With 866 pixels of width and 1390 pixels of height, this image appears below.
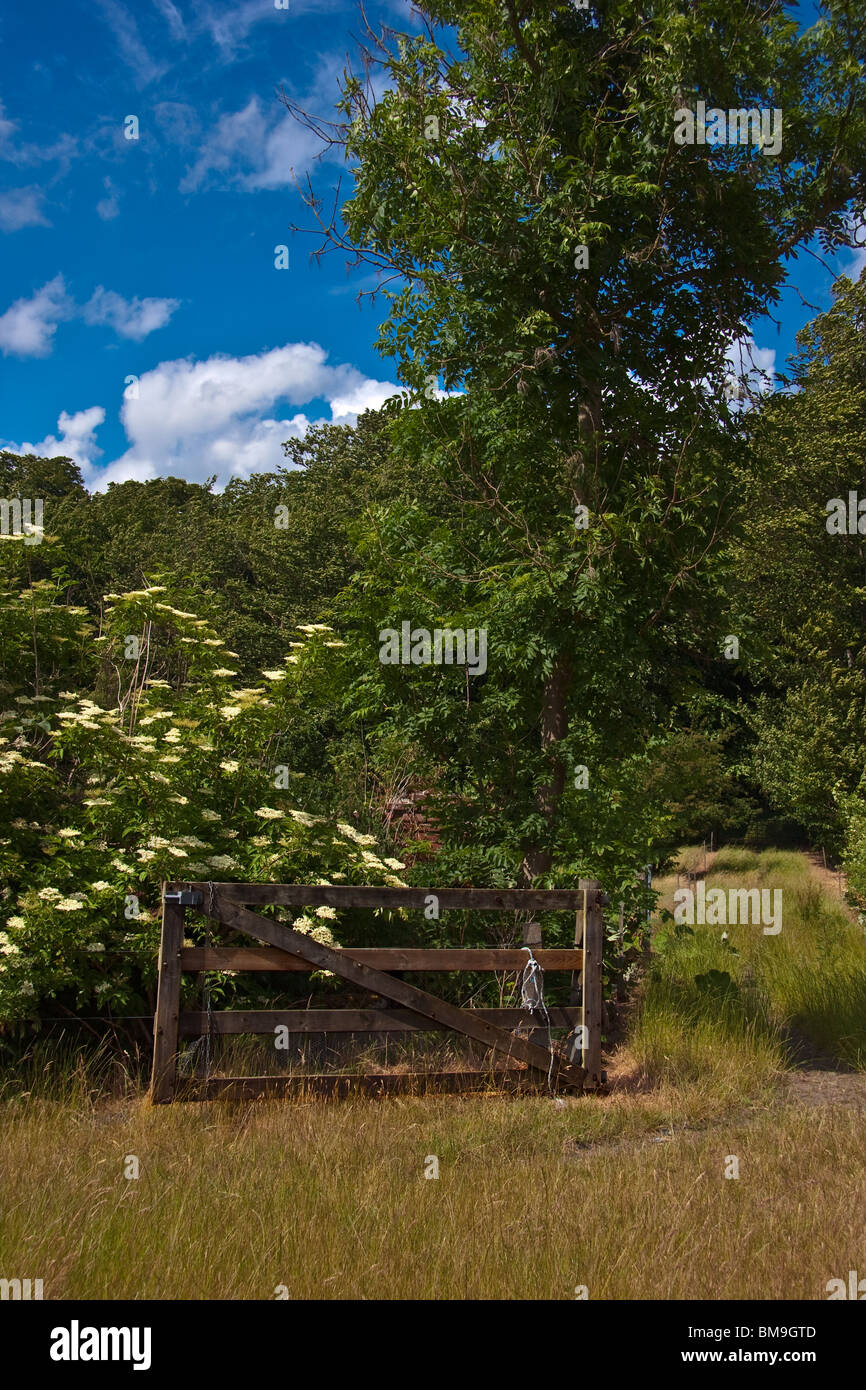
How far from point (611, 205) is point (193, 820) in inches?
256

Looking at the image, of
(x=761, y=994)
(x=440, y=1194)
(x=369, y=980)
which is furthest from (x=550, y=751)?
(x=440, y=1194)

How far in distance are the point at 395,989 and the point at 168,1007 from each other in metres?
1.45

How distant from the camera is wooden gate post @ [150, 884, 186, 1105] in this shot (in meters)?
5.96

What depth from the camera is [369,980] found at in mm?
6484

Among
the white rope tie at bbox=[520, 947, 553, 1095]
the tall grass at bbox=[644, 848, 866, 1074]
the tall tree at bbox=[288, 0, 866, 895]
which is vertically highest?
the tall tree at bbox=[288, 0, 866, 895]

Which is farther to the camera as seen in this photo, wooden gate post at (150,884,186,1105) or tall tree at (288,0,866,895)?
tall tree at (288,0,866,895)

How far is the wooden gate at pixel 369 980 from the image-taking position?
611cm

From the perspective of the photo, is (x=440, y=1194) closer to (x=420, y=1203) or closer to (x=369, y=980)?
(x=420, y=1203)

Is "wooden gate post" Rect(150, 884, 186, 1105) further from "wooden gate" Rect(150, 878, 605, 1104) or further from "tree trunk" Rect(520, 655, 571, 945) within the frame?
"tree trunk" Rect(520, 655, 571, 945)

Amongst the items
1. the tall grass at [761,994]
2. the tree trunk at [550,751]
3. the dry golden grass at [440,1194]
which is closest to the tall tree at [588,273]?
the tree trunk at [550,751]

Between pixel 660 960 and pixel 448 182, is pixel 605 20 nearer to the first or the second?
pixel 448 182

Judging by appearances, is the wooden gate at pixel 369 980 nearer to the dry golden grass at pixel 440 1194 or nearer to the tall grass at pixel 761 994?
the dry golden grass at pixel 440 1194

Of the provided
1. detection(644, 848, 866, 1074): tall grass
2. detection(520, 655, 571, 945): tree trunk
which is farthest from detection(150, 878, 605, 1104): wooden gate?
detection(520, 655, 571, 945): tree trunk
